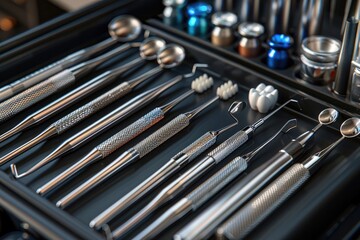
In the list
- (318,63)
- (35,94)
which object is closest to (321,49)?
(318,63)

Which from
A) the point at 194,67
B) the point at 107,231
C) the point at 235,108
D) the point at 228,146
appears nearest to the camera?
the point at 107,231

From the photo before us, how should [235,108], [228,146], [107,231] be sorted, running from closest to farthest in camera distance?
[107,231] < [228,146] < [235,108]

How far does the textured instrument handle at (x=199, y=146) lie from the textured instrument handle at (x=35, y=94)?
0.27 metres

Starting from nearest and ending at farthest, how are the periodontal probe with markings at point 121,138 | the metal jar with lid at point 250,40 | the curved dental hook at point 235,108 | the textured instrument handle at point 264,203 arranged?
the textured instrument handle at point 264,203, the periodontal probe with markings at point 121,138, the curved dental hook at point 235,108, the metal jar with lid at point 250,40

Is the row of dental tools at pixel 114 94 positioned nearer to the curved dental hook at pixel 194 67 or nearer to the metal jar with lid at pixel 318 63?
the curved dental hook at pixel 194 67

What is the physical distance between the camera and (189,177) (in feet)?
2.84

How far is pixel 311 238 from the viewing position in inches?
31.3

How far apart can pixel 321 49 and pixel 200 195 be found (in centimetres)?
38

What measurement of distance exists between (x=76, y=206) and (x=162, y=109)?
24 cm

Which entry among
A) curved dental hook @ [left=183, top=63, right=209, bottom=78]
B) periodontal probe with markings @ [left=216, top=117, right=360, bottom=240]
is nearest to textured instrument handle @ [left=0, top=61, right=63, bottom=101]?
curved dental hook @ [left=183, top=63, right=209, bottom=78]

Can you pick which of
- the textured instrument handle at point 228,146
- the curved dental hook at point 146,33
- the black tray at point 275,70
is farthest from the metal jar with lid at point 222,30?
the textured instrument handle at point 228,146

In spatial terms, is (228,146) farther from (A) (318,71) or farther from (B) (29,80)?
(B) (29,80)

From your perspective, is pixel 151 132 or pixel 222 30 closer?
pixel 151 132

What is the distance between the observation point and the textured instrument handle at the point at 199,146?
2.98ft
